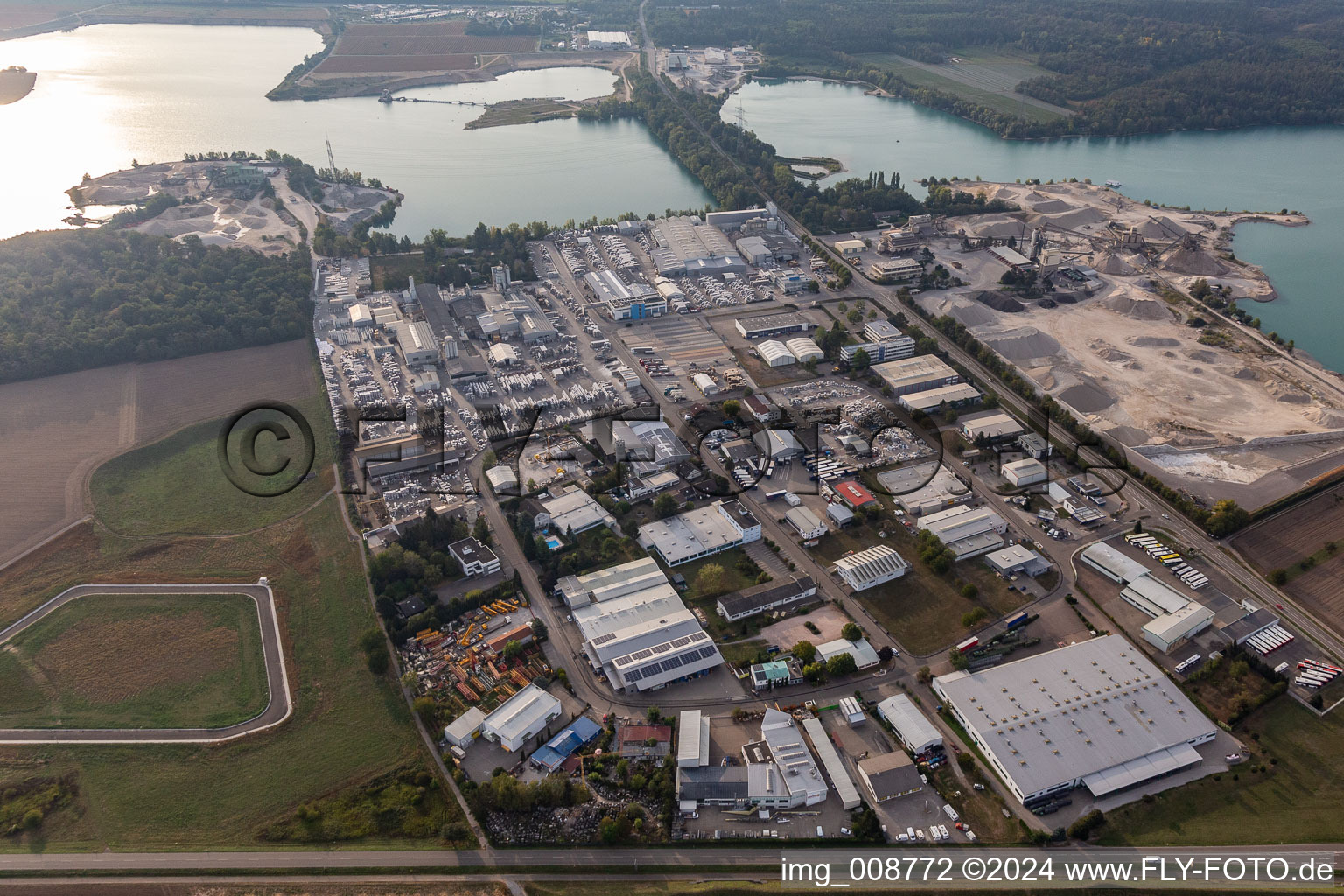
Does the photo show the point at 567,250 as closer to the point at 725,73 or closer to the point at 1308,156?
the point at 725,73

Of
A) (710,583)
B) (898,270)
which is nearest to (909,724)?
(710,583)

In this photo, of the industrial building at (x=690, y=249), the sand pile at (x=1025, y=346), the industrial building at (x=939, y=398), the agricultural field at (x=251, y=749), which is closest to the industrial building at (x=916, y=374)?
the industrial building at (x=939, y=398)

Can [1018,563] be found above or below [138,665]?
below

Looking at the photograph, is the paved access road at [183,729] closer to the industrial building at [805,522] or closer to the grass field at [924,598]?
the industrial building at [805,522]

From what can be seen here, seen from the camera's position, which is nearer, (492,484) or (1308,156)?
(492,484)

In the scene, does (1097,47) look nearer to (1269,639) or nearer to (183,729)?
(1269,639)

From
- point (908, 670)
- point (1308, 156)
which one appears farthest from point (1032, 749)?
point (1308, 156)
